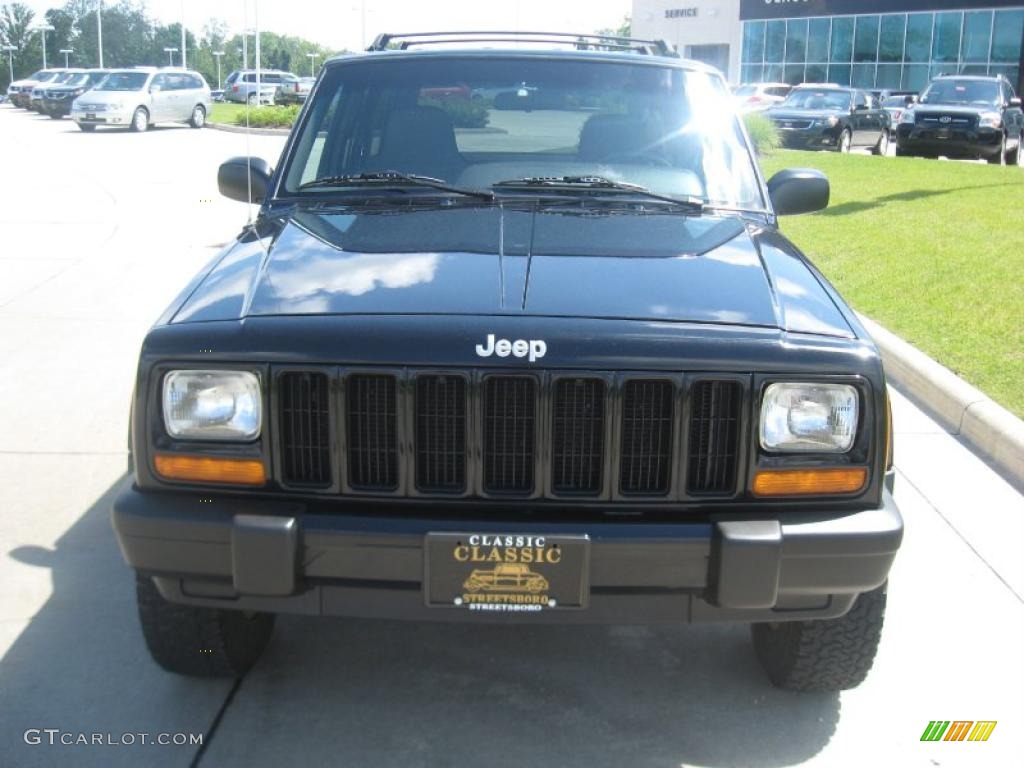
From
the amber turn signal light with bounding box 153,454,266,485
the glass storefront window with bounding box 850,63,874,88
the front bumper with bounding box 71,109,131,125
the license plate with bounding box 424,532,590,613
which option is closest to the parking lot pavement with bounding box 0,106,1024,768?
the license plate with bounding box 424,532,590,613

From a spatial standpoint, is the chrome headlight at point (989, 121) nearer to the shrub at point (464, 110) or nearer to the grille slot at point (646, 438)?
the shrub at point (464, 110)

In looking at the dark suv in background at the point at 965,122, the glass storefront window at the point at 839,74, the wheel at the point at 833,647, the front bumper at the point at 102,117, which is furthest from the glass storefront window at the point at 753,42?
the wheel at the point at 833,647

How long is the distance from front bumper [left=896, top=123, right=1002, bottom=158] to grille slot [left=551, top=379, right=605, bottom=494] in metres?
20.9

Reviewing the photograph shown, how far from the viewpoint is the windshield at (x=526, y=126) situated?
14.1 ft

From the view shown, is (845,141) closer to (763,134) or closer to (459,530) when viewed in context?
(763,134)

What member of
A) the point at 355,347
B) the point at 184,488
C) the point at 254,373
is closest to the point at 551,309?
the point at 355,347

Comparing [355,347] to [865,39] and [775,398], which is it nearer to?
[775,398]

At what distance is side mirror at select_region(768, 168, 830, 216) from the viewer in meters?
4.54

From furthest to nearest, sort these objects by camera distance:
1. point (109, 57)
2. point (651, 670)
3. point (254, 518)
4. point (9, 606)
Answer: point (109, 57)
point (9, 606)
point (651, 670)
point (254, 518)

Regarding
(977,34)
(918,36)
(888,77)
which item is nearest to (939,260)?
(977,34)

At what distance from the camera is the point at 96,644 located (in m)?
3.79

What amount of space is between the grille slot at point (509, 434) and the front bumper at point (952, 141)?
68.9ft

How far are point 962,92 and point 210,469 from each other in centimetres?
2278

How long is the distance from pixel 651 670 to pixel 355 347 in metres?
1.49
